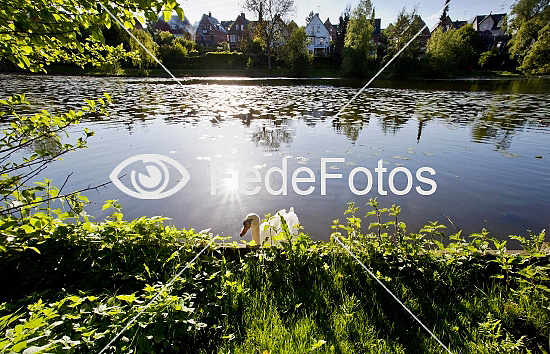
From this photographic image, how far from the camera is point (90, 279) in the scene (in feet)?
8.92

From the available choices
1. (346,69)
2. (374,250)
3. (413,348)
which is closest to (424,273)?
(374,250)

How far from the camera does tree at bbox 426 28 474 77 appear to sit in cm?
4138

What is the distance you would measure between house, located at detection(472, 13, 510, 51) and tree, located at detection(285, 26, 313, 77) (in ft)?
127

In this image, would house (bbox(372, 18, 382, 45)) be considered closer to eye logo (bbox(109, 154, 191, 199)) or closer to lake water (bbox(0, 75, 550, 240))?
lake water (bbox(0, 75, 550, 240))

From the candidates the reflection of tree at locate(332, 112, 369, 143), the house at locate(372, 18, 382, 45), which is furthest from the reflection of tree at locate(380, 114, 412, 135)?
the house at locate(372, 18, 382, 45)

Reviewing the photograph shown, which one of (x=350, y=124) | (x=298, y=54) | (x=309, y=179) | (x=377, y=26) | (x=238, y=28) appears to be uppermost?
(x=238, y=28)

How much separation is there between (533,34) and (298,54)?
3216 centimetres

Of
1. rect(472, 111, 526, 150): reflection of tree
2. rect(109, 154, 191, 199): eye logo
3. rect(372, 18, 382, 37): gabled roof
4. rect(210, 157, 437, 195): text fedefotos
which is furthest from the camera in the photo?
rect(372, 18, 382, 37): gabled roof

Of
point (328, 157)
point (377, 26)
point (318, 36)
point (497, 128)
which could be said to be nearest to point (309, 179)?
point (328, 157)

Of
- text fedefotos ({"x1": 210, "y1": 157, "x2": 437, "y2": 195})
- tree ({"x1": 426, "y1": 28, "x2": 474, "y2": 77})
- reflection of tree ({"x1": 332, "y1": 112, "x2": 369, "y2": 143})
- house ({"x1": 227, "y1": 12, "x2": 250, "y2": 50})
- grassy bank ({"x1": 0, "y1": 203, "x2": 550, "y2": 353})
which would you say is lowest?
text fedefotos ({"x1": 210, "y1": 157, "x2": 437, "y2": 195})

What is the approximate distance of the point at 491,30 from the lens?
6469 centimetres

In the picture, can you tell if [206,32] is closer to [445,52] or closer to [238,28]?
[238,28]

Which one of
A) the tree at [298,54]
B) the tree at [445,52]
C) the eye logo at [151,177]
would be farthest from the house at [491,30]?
the eye logo at [151,177]

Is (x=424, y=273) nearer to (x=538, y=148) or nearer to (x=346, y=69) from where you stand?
(x=538, y=148)
